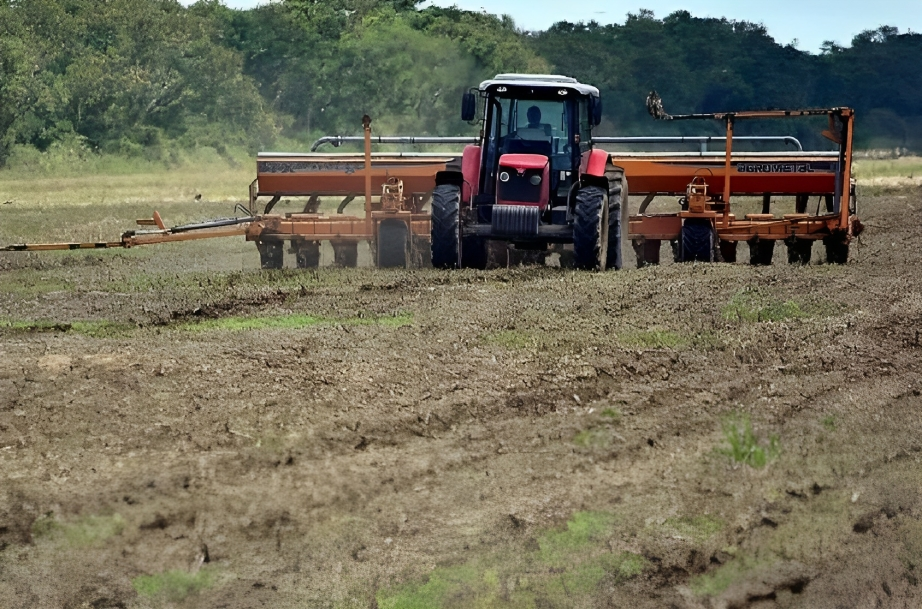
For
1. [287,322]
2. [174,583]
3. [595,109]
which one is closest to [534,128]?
[595,109]

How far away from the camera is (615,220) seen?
1596 centimetres

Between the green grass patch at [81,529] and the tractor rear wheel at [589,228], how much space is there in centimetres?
899

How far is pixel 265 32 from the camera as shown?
52.2m

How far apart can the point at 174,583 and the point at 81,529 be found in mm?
682

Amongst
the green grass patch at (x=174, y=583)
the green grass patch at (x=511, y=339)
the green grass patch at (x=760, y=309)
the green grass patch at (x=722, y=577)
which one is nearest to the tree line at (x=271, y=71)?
the green grass patch at (x=760, y=309)

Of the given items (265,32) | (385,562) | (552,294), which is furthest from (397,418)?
(265,32)

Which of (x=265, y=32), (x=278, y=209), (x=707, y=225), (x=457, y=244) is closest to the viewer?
(x=457, y=244)

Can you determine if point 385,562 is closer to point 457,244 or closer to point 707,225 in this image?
point 457,244

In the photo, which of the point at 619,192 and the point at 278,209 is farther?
the point at 278,209

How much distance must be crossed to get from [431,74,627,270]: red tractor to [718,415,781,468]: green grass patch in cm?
708

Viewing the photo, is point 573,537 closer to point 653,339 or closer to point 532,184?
point 653,339

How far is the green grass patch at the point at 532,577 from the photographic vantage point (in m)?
6.50

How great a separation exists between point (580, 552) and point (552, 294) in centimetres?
673

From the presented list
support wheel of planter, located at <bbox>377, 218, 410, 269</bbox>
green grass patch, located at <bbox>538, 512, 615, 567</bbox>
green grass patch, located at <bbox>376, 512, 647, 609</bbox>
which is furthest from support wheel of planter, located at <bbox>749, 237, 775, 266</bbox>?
green grass patch, located at <bbox>376, 512, 647, 609</bbox>
